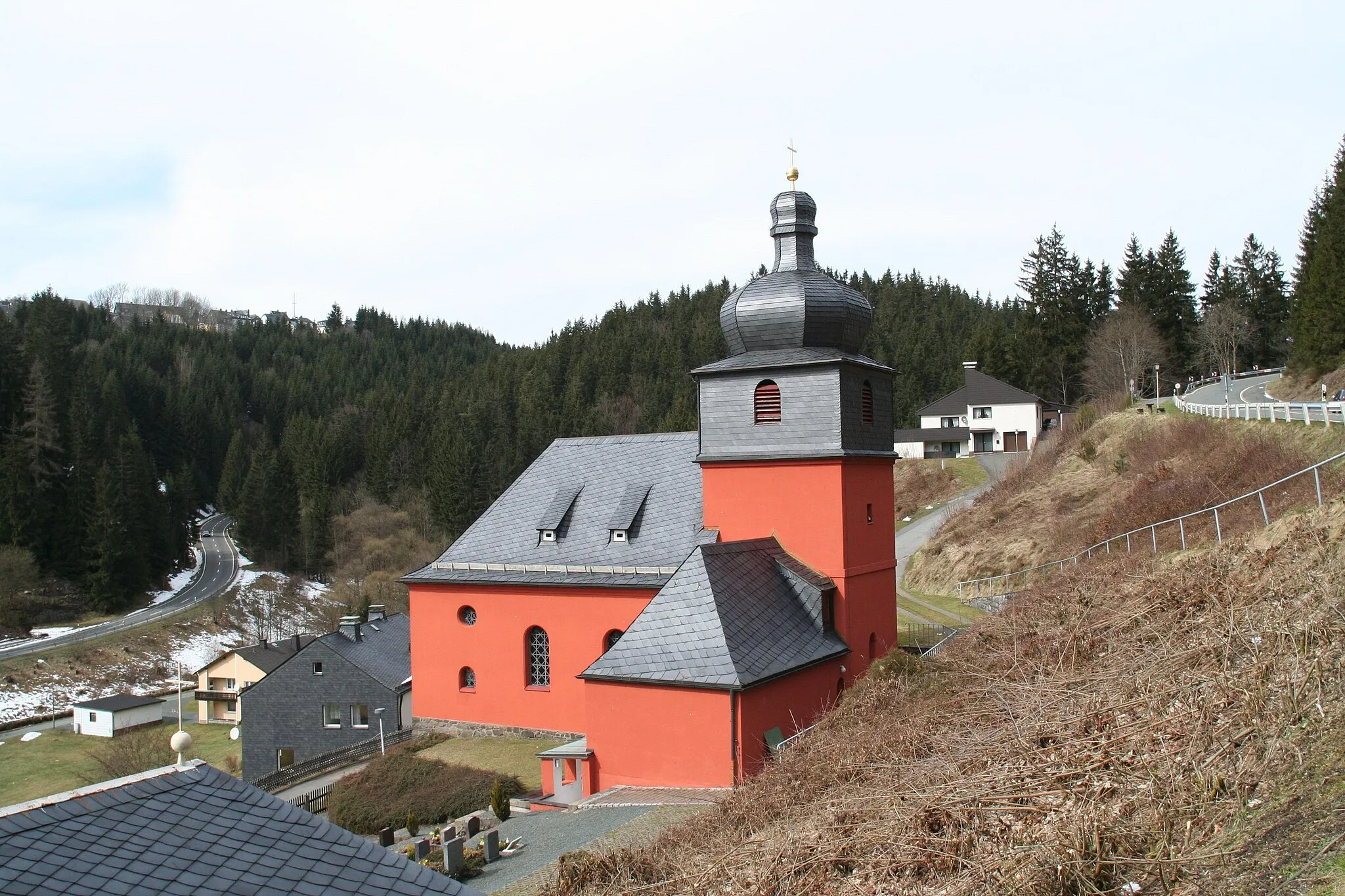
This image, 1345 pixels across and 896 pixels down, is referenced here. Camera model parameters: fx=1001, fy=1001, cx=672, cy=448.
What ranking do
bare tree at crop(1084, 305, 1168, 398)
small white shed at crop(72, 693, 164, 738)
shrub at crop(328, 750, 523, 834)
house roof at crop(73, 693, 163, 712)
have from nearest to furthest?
1. shrub at crop(328, 750, 523, 834)
2. small white shed at crop(72, 693, 164, 738)
3. house roof at crop(73, 693, 163, 712)
4. bare tree at crop(1084, 305, 1168, 398)

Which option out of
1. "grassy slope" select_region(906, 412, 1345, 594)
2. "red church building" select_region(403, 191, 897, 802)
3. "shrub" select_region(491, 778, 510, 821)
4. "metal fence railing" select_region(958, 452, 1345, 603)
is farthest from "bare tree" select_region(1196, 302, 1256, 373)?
"shrub" select_region(491, 778, 510, 821)

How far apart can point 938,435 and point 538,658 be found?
4522 cm

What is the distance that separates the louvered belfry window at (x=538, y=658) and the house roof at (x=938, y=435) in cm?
4309

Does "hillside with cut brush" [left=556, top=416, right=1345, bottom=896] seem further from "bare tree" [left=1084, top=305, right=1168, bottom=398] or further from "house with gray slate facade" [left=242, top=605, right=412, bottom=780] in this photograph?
"bare tree" [left=1084, top=305, right=1168, bottom=398]

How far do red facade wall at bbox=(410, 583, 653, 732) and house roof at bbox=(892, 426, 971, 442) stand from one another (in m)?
43.2

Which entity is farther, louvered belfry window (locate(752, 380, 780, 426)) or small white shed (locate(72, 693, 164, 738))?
small white shed (locate(72, 693, 164, 738))

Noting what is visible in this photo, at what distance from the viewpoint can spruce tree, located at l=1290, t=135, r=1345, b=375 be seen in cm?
3759

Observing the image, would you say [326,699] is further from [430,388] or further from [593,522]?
[430,388]

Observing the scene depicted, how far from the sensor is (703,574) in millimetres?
18766

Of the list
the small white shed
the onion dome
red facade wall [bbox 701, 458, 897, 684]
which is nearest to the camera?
red facade wall [bbox 701, 458, 897, 684]

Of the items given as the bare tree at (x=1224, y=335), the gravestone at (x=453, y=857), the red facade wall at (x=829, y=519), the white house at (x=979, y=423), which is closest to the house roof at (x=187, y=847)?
the gravestone at (x=453, y=857)

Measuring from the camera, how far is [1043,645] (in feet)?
47.7

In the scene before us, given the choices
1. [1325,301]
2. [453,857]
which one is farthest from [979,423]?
[453,857]

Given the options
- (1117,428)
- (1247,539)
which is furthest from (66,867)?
(1117,428)
